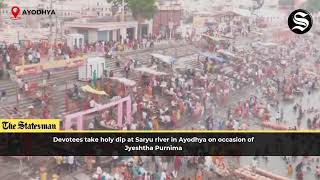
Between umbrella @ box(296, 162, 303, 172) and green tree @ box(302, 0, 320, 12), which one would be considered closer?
green tree @ box(302, 0, 320, 12)

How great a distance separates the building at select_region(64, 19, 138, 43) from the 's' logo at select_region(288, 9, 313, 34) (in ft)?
5.20

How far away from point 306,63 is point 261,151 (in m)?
1.21

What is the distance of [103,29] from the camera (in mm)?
5676

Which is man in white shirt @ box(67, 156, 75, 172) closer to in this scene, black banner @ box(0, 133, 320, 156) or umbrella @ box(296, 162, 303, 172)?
black banner @ box(0, 133, 320, 156)

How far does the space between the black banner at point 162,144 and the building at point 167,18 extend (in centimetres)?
120

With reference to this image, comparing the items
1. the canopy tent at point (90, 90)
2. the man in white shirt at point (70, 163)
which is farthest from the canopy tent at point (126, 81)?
the man in white shirt at point (70, 163)

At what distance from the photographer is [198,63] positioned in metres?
5.84

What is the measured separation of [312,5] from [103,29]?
2.13 m

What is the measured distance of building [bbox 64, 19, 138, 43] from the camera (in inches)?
220

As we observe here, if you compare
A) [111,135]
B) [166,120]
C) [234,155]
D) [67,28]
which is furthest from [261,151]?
[67,28]

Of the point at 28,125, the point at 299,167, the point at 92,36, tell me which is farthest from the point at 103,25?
the point at 299,167

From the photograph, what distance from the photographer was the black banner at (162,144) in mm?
5238

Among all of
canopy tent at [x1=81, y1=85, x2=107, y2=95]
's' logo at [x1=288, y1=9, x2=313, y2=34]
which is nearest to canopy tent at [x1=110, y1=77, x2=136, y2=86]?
canopy tent at [x1=81, y1=85, x2=107, y2=95]

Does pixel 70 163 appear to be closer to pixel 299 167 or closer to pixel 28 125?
pixel 28 125
